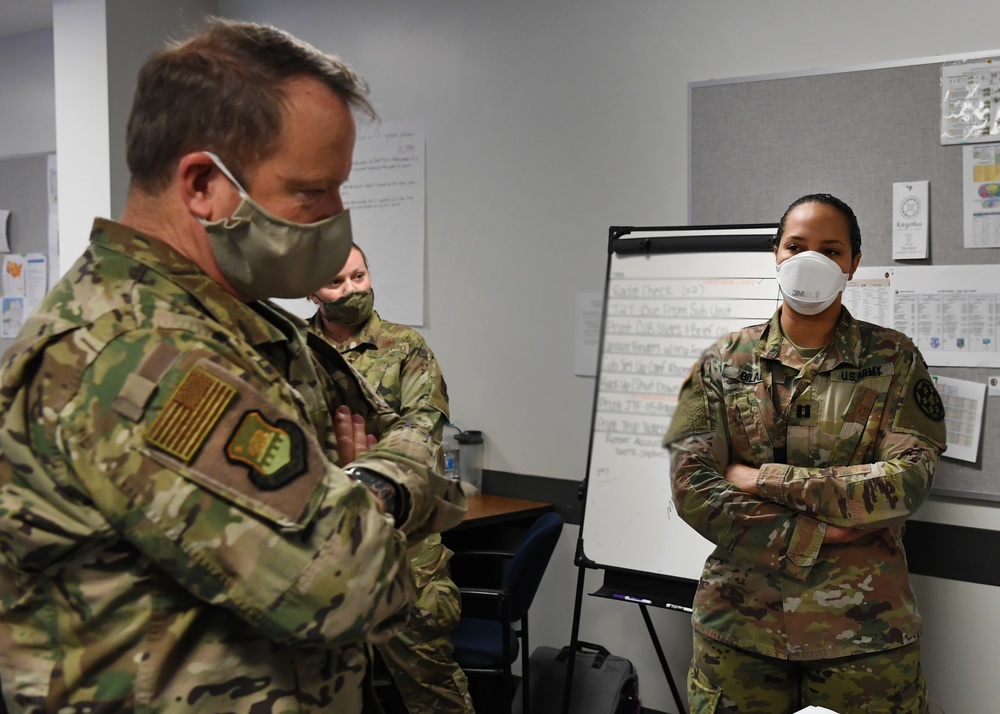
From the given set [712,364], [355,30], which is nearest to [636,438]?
[712,364]

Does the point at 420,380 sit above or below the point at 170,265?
below

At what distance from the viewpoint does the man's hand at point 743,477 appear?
168 cm

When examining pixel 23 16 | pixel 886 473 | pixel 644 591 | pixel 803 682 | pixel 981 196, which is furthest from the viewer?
pixel 23 16

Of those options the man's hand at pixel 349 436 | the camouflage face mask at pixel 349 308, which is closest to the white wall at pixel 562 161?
the camouflage face mask at pixel 349 308

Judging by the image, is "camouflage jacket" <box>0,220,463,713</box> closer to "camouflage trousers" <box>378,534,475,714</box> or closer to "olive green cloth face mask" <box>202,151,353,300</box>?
"olive green cloth face mask" <box>202,151,353,300</box>

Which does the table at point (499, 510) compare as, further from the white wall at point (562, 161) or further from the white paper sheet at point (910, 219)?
the white paper sheet at point (910, 219)

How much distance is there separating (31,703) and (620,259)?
3.86 ft

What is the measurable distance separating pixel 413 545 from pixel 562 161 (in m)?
1.49

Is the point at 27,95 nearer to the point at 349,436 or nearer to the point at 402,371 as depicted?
the point at 402,371

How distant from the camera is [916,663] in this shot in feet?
5.69

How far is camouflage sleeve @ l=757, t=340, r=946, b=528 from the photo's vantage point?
1638mm

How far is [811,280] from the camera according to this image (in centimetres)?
167

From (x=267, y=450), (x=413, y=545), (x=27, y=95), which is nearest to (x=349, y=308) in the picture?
(x=413, y=545)

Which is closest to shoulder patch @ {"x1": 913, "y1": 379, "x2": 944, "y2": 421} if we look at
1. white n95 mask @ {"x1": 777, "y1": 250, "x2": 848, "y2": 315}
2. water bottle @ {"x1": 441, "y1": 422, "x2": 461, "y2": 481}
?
white n95 mask @ {"x1": 777, "y1": 250, "x2": 848, "y2": 315}
